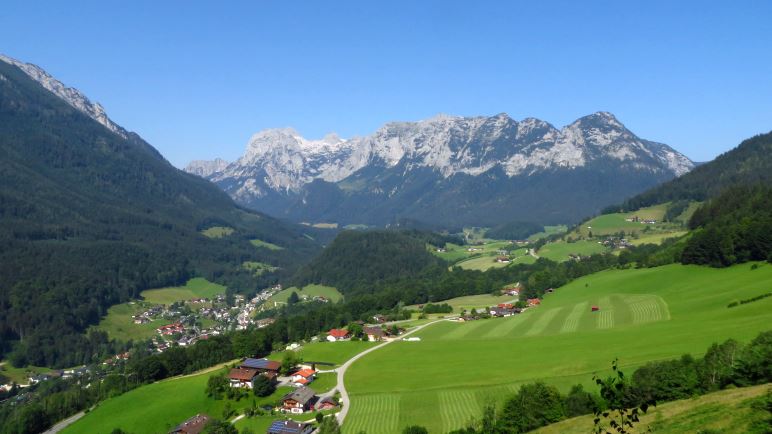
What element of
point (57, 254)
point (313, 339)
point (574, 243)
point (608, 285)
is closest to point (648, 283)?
point (608, 285)

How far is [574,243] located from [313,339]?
114 metres

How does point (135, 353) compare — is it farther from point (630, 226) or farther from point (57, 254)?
point (630, 226)

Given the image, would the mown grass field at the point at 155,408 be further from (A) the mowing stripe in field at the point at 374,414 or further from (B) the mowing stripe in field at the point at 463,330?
(B) the mowing stripe in field at the point at 463,330

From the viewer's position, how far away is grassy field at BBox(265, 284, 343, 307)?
175587 millimetres

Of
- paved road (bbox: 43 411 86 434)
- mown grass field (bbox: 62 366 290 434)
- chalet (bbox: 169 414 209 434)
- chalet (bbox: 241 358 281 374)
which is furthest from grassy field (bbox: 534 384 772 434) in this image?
paved road (bbox: 43 411 86 434)

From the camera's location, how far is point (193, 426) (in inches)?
2223

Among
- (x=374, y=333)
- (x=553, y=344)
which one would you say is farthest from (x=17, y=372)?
(x=553, y=344)

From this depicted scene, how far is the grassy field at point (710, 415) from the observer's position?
24484mm

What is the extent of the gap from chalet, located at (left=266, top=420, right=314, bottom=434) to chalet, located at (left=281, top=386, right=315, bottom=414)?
4.91 m

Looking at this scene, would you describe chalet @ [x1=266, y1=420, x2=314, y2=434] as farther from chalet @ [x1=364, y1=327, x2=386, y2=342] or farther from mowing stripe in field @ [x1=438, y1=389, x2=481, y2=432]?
chalet @ [x1=364, y1=327, x2=386, y2=342]

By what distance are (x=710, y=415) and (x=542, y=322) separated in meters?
59.0

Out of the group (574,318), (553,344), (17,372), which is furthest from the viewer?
(17,372)

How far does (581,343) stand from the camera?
6500 centimetres

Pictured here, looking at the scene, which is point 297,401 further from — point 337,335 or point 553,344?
point 337,335
